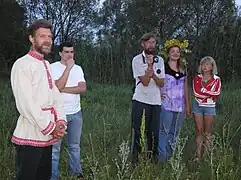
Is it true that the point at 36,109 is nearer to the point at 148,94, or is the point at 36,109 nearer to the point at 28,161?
the point at 28,161

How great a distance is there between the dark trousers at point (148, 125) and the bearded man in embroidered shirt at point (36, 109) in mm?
1597

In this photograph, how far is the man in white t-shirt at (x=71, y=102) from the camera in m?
4.00

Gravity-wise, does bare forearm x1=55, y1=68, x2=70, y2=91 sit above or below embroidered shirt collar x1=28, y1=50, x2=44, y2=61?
below

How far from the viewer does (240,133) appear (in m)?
5.50

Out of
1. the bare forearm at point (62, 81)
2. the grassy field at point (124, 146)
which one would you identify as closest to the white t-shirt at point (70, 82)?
the bare forearm at point (62, 81)

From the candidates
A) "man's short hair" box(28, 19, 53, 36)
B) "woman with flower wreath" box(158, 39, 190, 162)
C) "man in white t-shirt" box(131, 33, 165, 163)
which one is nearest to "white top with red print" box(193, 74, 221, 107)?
"woman with flower wreath" box(158, 39, 190, 162)

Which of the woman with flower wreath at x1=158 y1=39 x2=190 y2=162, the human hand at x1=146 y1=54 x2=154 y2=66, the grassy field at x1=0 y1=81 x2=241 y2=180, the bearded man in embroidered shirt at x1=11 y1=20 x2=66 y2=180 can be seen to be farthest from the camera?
the woman with flower wreath at x1=158 y1=39 x2=190 y2=162

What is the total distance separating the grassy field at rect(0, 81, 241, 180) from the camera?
3.51m

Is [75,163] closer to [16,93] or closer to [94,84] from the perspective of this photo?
[16,93]

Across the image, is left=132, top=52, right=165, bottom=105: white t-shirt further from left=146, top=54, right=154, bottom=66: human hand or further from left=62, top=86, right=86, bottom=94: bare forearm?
left=62, top=86, right=86, bottom=94: bare forearm

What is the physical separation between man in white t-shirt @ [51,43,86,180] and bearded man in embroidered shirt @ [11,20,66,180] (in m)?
0.94

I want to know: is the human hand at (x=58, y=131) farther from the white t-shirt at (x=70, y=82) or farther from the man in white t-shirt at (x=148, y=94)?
the man in white t-shirt at (x=148, y=94)

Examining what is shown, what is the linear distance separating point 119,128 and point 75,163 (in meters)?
2.05

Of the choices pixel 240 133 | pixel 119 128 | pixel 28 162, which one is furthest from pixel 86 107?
pixel 28 162
